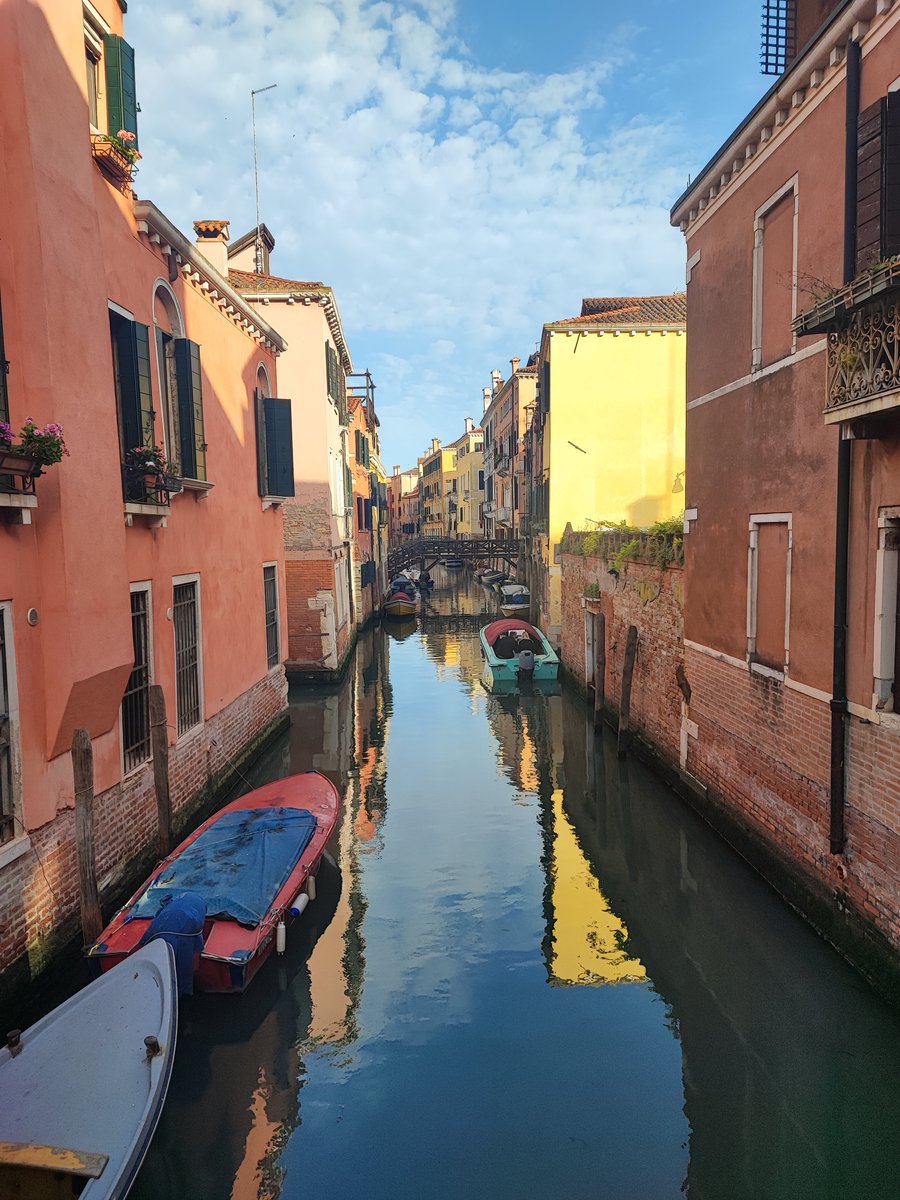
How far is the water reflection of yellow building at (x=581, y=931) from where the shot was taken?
7.08 meters

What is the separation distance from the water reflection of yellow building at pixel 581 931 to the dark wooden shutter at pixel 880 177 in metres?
6.00

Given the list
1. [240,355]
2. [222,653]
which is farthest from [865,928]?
[240,355]

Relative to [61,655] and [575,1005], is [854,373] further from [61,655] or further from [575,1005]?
[61,655]

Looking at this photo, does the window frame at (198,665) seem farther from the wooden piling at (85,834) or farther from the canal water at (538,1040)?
the wooden piling at (85,834)

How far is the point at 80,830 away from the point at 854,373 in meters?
6.67

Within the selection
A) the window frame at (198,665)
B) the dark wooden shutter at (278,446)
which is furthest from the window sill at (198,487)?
the dark wooden shutter at (278,446)

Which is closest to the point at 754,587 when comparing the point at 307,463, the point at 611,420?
the point at 307,463

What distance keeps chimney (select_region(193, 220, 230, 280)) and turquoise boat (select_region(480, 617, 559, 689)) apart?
35.2 feet

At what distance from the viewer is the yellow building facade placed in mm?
22547

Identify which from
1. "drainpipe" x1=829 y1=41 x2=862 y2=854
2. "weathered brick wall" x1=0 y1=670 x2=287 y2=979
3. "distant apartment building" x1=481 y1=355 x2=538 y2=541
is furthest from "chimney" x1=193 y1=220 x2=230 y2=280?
"distant apartment building" x1=481 y1=355 x2=538 y2=541

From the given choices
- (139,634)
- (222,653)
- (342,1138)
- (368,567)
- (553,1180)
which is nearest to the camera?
(553,1180)

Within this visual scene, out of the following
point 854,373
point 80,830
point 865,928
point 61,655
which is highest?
point 854,373

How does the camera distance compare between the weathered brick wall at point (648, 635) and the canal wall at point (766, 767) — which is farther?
the weathered brick wall at point (648, 635)

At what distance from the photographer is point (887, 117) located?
230 inches
